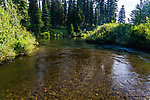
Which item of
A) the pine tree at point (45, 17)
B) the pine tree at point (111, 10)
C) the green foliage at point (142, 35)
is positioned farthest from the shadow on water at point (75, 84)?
the pine tree at point (111, 10)

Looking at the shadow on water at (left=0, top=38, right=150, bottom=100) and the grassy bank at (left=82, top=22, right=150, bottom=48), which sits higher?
the grassy bank at (left=82, top=22, right=150, bottom=48)

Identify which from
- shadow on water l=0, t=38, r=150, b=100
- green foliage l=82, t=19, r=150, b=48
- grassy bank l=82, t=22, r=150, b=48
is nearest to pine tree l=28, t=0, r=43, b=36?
grassy bank l=82, t=22, r=150, b=48

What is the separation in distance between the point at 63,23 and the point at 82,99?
5793 cm

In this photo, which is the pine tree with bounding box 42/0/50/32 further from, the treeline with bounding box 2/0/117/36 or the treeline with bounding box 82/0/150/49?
the treeline with bounding box 82/0/150/49

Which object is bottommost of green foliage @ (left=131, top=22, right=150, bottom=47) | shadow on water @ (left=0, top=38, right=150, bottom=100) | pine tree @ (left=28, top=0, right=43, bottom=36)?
shadow on water @ (left=0, top=38, right=150, bottom=100)

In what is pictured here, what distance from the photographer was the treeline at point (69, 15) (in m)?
45.0

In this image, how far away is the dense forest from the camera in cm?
988

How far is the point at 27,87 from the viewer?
5309mm

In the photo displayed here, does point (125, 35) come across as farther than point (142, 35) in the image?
Yes

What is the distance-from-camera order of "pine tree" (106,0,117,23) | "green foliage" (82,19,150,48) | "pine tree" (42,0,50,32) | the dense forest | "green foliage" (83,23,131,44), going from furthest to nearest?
"pine tree" (106,0,117,23), "pine tree" (42,0,50,32), "green foliage" (83,23,131,44), "green foliage" (82,19,150,48), the dense forest

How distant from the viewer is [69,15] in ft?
184

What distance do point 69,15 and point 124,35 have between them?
41556 mm

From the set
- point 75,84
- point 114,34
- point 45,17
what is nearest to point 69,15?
point 45,17

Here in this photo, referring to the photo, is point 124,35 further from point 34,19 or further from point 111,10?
point 111,10
